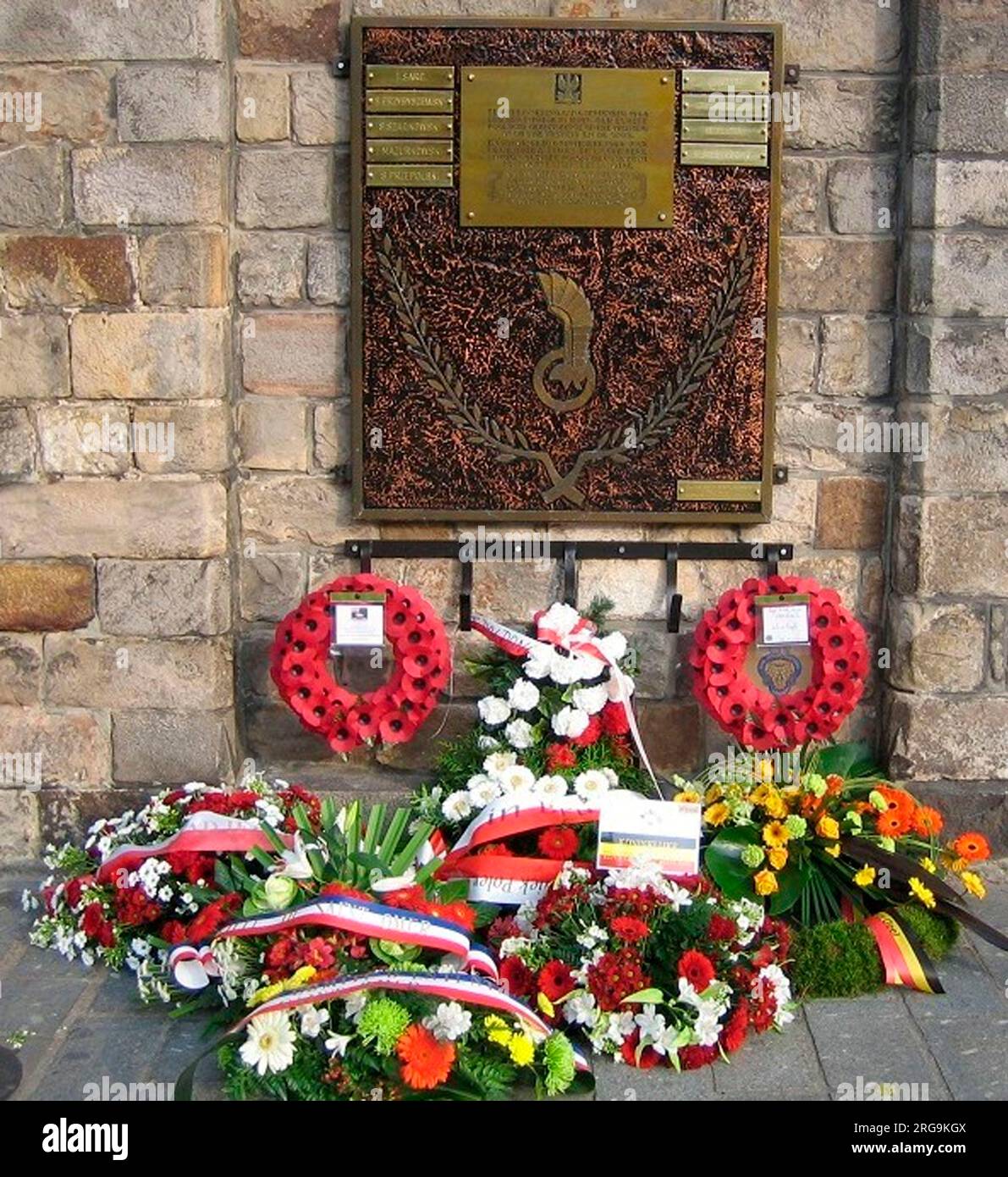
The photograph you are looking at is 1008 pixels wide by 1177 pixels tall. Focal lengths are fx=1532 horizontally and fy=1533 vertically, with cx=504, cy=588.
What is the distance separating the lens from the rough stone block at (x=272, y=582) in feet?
14.1

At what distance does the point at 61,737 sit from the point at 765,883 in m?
1.91

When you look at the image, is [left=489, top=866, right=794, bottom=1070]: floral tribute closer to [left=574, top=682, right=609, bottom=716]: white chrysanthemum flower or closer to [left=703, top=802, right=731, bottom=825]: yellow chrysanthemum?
[left=703, top=802, right=731, bottom=825]: yellow chrysanthemum

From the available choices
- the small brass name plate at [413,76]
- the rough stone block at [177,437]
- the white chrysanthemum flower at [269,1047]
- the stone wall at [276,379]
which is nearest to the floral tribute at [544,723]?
the stone wall at [276,379]

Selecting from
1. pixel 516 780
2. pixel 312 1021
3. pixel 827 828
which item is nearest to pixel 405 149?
pixel 516 780

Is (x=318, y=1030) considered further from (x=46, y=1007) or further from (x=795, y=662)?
(x=795, y=662)

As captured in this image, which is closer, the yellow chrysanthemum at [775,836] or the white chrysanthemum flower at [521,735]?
the yellow chrysanthemum at [775,836]

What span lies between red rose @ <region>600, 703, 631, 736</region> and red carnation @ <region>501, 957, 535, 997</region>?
865 mm

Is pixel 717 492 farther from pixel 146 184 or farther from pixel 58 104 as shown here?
pixel 58 104

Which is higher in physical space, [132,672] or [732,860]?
[132,672]

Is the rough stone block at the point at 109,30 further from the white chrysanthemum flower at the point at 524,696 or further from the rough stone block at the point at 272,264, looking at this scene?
the white chrysanthemum flower at the point at 524,696

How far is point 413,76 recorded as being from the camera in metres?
4.05

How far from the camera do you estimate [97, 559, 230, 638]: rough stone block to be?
4.08 m

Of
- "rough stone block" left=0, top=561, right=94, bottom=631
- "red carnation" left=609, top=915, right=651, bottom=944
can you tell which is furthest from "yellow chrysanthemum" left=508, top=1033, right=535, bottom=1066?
"rough stone block" left=0, top=561, right=94, bottom=631

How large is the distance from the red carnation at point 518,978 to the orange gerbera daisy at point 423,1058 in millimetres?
348
